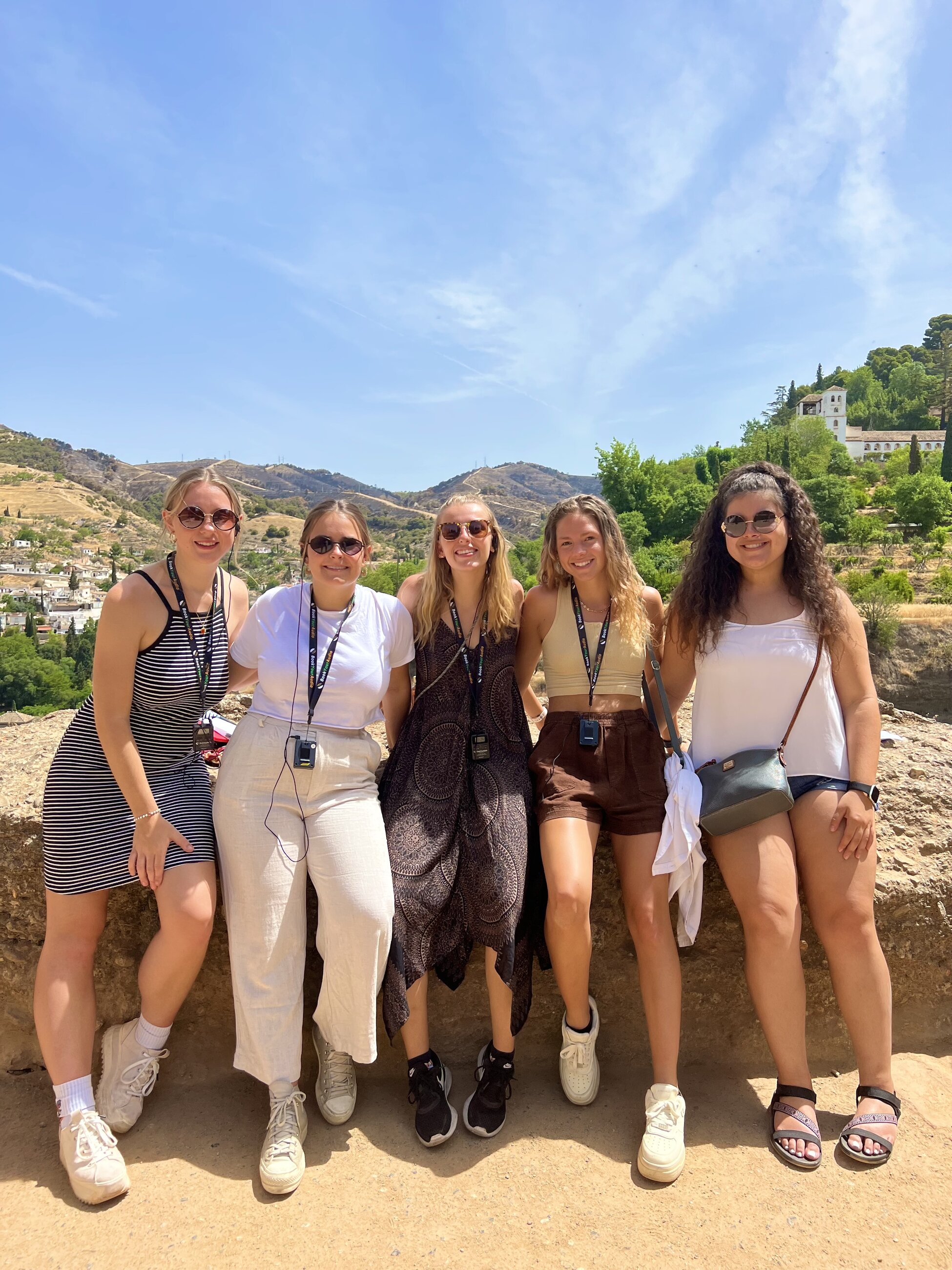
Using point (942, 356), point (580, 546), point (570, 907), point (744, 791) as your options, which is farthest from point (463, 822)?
point (942, 356)

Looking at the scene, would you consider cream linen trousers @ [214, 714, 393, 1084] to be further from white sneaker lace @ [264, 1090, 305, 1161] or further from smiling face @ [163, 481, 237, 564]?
smiling face @ [163, 481, 237, 564]

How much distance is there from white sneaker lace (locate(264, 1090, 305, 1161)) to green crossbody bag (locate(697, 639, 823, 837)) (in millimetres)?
1926

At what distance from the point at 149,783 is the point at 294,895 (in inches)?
29.4

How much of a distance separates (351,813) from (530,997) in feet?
3.63

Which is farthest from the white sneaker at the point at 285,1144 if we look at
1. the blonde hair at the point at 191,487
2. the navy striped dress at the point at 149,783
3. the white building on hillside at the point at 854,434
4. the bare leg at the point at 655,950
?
the white building on hillside at the point at 854,434

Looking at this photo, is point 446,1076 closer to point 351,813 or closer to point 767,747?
point 351,813

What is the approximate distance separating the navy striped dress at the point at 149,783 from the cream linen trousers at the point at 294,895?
15 centimetres

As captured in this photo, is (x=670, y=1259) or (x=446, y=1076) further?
(x=446, y=1076)

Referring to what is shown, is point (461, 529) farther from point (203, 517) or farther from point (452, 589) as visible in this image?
point (203, 517)

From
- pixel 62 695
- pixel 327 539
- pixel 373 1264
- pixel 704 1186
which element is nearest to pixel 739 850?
pixel 704 1186

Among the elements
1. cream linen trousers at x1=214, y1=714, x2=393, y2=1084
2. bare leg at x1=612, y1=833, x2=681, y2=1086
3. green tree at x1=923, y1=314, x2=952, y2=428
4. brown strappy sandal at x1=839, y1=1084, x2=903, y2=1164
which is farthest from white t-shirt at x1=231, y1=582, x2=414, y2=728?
green tree at x1=923, y1=314, x2=952, y2=428

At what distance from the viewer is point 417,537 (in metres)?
192

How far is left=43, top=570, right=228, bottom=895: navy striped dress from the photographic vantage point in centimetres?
295

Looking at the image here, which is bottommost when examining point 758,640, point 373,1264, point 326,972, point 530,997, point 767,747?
point 373,1264
